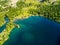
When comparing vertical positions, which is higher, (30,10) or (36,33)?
(36,33)

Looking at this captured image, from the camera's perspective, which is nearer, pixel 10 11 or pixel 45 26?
pixel 45 26

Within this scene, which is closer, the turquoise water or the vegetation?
the turquoise water

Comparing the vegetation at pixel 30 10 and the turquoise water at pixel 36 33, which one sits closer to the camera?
the turquoise water at pixel 36 33

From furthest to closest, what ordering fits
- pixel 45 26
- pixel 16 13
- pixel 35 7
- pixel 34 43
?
pixel 35 7 → pixel 16 13 → pixel 45 26 → pixel 34 43

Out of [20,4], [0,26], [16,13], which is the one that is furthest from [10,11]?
[0,26]

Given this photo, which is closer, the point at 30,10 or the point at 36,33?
the point at 36,33

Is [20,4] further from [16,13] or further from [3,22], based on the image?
[3,22]

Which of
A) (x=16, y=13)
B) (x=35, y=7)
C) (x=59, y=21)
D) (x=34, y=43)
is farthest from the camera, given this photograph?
(x=35, y=7)
